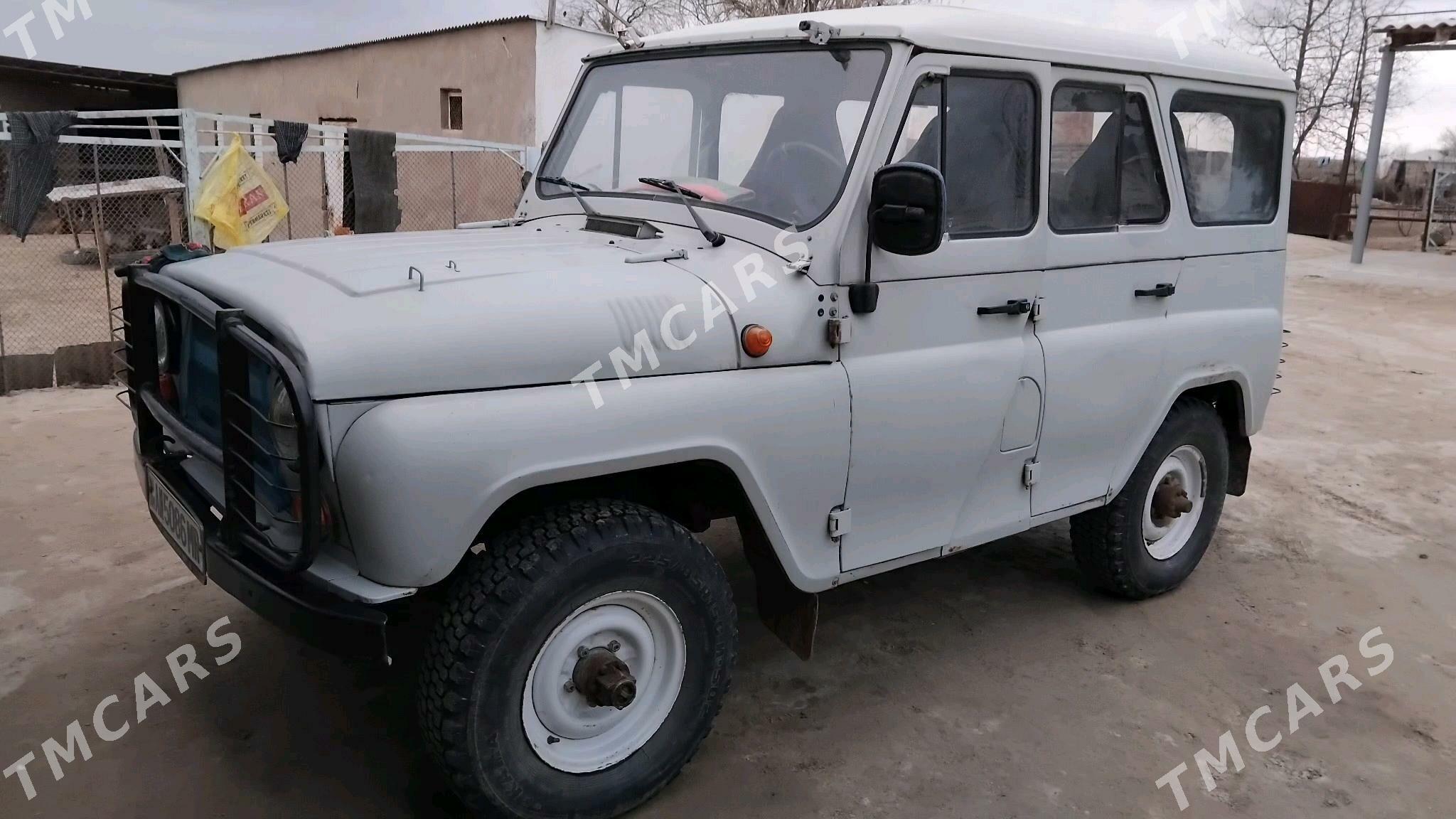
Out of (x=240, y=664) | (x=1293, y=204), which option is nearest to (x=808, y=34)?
(x=240, y=664)

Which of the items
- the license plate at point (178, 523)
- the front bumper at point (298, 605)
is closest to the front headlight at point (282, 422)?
the front bumper at point (298, 605)

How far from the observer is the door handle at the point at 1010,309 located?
367cm

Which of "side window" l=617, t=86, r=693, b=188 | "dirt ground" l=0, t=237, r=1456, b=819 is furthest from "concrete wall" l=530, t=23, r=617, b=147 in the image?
"side window" l=617, t=86, r=693, b=188

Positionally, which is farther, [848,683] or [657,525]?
[848,683]

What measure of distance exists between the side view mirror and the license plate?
6.90ft

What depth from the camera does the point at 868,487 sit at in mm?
3416

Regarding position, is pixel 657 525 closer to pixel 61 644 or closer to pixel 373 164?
pixel 61 644

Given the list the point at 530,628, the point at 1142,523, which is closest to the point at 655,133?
the point at 530,628

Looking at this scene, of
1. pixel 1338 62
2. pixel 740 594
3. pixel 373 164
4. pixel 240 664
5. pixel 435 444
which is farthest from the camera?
pixel 1338 62

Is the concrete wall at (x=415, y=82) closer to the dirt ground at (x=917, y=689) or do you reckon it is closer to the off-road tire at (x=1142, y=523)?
the dirt ground at (x=917, y=689)

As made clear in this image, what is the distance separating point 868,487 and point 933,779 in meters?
0.93

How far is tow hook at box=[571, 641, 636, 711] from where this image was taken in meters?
2.89

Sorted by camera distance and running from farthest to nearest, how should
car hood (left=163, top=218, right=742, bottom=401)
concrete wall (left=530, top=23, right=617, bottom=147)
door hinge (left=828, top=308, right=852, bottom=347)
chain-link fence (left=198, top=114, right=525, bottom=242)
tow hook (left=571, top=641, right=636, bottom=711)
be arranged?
concrete wall (left=530, top=23, right=617, bottom=147) → chain-link fence (left=198, top=114, right=525, bottom=242) → door hinge (left=828, top=308, right=852, bottom=347) → tow hook (left=571, top=641, right=636, bottom=711) → car hood (left=163, top=218, right=742, bottom=401)

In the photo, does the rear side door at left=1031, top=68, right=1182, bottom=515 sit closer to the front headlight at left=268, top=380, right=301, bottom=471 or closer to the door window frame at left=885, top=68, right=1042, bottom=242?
the door window frame at left=885, top=68, right=1042, bottom=242
